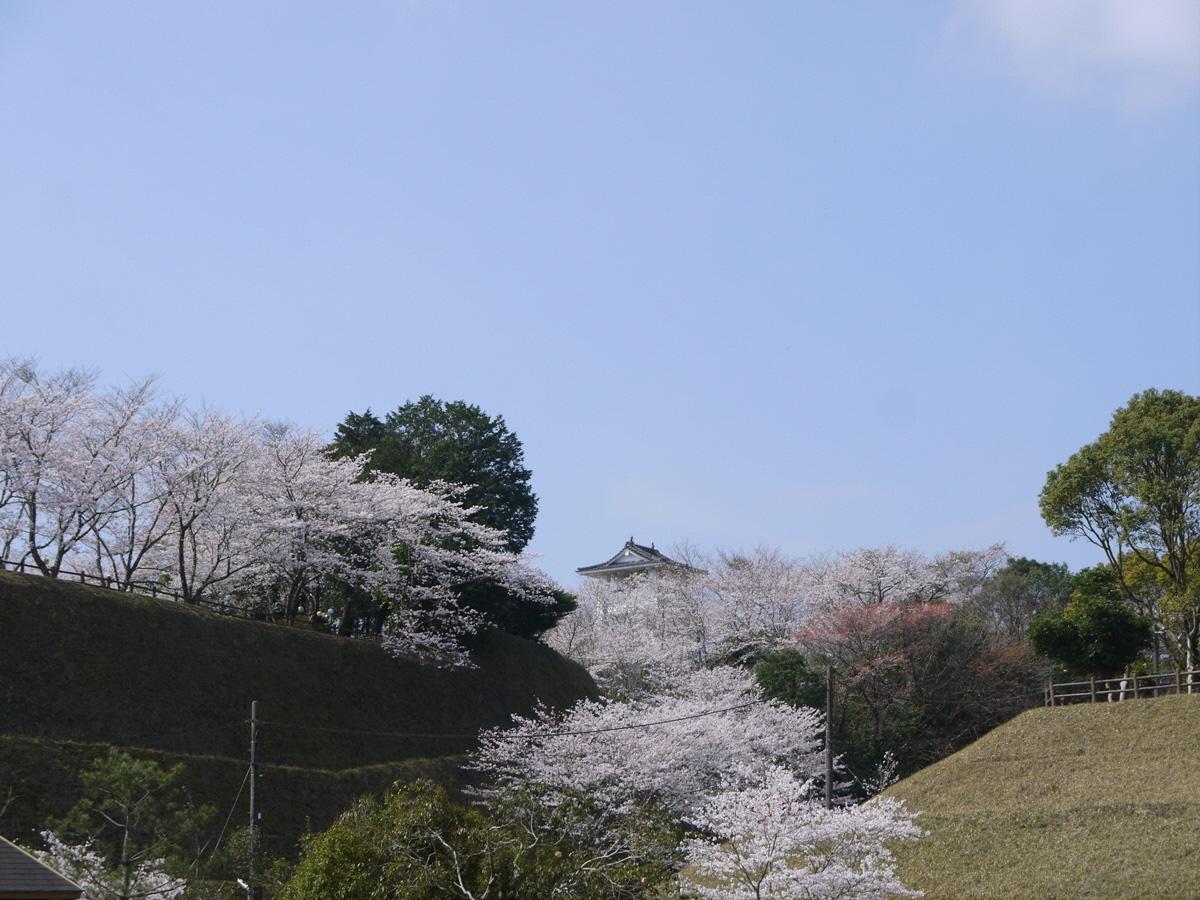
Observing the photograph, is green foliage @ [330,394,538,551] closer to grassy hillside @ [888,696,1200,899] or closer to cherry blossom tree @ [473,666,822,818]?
cherry blossom tree @ [473,666,822,818]

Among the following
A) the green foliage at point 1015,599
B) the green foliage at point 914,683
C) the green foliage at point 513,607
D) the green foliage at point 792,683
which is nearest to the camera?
the green foliage at point 914,683

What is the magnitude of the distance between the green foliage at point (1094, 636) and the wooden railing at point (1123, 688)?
0.54 metres

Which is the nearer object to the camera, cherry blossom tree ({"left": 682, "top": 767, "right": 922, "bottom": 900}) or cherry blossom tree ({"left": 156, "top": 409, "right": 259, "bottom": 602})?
cherry blossom tree ({"left": 682, "top": 767, "right": 922, "bottom": 900})

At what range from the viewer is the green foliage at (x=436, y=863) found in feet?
44.0

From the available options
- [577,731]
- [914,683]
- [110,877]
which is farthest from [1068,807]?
[110,877]

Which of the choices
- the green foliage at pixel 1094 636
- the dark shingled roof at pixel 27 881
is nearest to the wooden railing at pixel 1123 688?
the green foliage at pixel 1094 636

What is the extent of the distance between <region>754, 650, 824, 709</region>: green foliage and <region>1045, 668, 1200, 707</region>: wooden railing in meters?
5.93

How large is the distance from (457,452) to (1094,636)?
19.1 meters

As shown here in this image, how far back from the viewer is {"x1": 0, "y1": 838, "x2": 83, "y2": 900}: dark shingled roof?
42.7 ft

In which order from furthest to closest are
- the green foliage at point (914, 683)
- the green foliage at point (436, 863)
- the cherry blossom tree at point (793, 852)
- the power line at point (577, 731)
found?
the green foliage at point (914, 683) < the power line at point (577, 731) < the cherry blossom tree at point (793, 852) < the green foliage at point (436, 863)

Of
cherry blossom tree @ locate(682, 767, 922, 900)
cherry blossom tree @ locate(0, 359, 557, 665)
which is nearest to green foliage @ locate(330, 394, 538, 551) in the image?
cherry blossom tree @ locate(0, 359, 557, 665)

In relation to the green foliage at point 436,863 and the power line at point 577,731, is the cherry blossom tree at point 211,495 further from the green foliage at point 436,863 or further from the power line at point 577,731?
the green foliage at point 436,863

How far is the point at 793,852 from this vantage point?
1839cm

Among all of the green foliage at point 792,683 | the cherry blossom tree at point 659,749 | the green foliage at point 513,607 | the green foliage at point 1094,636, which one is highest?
the green foliage at point 513,607
